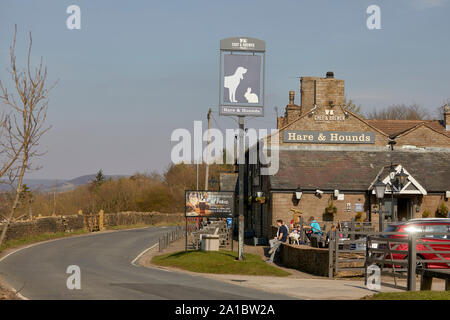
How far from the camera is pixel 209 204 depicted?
96.8 feet

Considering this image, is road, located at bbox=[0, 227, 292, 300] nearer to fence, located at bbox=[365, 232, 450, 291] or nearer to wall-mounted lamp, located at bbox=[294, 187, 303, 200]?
fence, located at bbox=[365, 232, 450, 291]

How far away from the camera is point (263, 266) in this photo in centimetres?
2470

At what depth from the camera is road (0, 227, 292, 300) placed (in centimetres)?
1588

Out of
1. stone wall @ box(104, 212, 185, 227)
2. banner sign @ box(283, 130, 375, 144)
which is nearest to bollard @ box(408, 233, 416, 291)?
banner sign @ box(283, 130, 375, 144)

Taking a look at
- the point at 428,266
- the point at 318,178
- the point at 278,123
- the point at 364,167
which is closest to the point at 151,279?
the point at 428,266

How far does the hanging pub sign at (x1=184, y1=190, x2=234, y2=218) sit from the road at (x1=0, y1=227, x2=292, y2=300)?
407cm

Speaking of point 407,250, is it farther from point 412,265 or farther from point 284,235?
point 284,235

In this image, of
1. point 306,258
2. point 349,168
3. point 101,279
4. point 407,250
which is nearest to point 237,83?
point 306,258

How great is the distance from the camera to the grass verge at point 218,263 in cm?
2425

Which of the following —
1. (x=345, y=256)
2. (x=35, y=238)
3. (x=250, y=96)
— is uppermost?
(x=250, y=96)

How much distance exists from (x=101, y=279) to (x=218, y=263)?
23.8 feet

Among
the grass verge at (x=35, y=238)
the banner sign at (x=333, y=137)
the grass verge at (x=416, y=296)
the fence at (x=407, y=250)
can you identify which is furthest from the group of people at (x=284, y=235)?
the grass verge at (x=35, y=238)

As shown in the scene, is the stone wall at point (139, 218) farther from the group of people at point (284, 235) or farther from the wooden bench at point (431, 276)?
the wooden bench at point (431, 276)

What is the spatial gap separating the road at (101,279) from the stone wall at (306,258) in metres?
4.85
